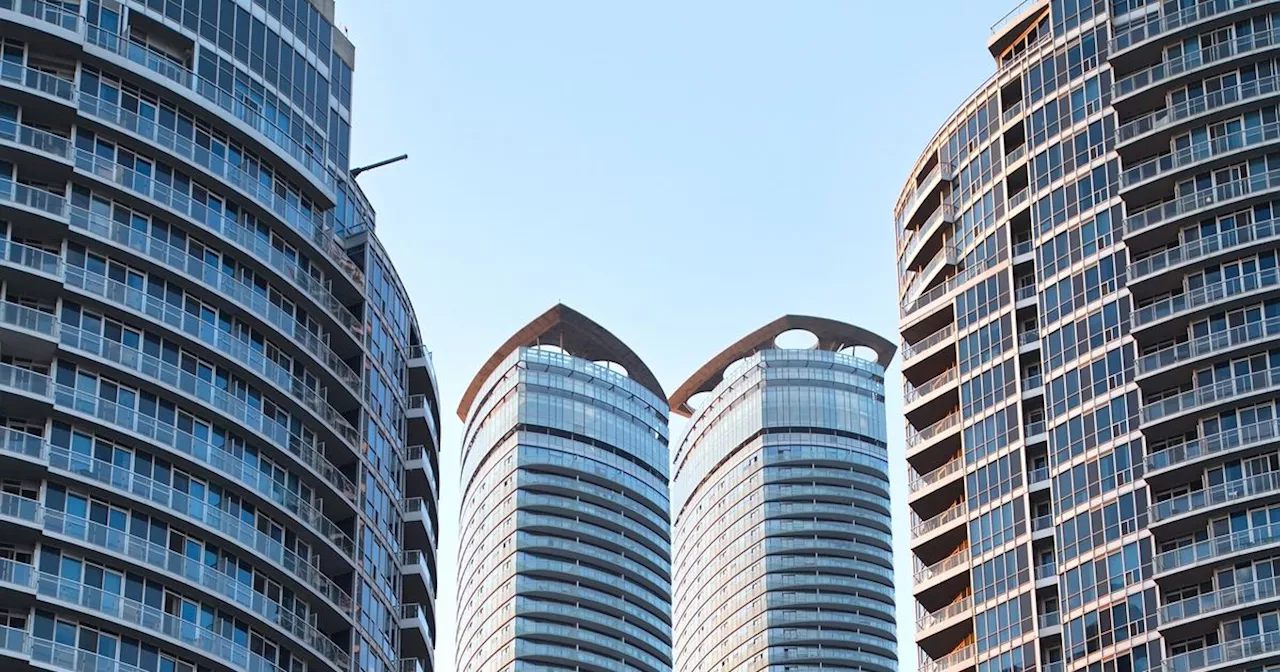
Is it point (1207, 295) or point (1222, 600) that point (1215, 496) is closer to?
point (1222, 600)

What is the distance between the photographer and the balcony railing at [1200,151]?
123 m

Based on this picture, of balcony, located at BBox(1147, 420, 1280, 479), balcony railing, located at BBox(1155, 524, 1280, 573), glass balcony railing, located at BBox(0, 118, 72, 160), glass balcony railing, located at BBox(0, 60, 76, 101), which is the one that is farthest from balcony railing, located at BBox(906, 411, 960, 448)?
glass balcony railing, located at BBox(0, 60, 76, 101)

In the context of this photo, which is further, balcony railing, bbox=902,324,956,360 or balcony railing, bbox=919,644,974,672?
balcony railing, bbox=902,324,956,360

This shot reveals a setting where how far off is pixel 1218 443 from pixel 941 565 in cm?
2008

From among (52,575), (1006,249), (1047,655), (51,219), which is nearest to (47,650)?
(52,575)

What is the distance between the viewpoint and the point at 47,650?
96.2m

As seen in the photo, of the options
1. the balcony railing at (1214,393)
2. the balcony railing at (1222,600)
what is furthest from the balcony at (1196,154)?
the balcony railing at (1222,600)

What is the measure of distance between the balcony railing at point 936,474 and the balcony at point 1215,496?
620 inches

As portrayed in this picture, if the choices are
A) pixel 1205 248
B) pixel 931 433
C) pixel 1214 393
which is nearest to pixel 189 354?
pixel 931 433

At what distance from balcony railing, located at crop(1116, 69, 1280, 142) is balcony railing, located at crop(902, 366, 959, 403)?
56.1 feet

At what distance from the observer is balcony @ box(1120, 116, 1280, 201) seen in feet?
404

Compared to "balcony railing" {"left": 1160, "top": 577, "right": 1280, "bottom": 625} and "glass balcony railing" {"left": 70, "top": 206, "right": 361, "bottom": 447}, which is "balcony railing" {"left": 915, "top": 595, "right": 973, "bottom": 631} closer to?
"balcony railing" {"left": 1160, "top": 577, "right": 1280, "bottom": 625}

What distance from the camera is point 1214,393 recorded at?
118250 mm

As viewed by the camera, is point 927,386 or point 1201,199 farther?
point 927,386
